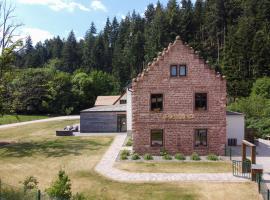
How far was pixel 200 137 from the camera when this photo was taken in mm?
30734

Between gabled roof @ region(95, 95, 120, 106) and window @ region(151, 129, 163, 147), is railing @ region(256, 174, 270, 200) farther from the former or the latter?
gabled roof @ region(95, 95, 120, 106)

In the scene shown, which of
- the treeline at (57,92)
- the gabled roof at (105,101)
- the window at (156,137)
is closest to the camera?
the window at (156,137)

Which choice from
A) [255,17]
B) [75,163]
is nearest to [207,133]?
[75,163]

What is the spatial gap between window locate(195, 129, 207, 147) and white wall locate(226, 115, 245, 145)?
19.1ft

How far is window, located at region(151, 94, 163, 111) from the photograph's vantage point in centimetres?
3070

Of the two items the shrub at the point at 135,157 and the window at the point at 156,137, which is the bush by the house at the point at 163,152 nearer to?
the window at the point at 156,137

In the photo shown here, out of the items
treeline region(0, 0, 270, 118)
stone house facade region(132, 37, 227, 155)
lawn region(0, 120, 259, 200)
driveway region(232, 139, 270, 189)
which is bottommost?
lawn region(0, 120, 259, 200)

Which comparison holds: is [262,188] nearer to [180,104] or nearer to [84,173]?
[180,104]

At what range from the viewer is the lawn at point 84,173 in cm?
1981

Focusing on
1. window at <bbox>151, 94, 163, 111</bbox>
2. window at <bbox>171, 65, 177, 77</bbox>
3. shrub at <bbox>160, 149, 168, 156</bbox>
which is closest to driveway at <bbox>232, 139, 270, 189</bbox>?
shrub at <bbox>160, 149, 168, 156</bbox>

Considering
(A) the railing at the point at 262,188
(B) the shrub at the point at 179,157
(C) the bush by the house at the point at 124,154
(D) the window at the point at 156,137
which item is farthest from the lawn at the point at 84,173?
(B) the shrub at the point at 179,157

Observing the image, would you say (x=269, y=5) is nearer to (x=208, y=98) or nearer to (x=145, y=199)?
(x=208, y=98)

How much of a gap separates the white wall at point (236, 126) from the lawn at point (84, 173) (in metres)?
12.6

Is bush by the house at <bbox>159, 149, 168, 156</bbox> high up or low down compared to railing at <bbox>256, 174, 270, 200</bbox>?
up
